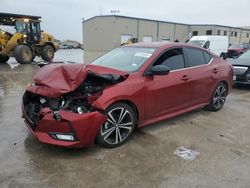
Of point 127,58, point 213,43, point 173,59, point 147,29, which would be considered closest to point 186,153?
point 173,59

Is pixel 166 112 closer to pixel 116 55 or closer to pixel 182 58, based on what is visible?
pixel 182 58

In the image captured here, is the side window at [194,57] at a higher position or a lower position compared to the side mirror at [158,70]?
higher

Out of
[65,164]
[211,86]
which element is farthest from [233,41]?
[65,164]

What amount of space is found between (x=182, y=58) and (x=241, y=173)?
7.70 feet

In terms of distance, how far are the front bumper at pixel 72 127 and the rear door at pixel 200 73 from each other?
87.5 inches

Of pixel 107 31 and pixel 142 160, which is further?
pixel 107 31

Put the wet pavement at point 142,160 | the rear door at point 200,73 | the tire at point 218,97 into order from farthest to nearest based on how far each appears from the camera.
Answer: the tire at point 218,97, the rear door at point 200,73, the wet pavement at point 142,160

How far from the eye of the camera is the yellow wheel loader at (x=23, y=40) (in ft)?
50.7

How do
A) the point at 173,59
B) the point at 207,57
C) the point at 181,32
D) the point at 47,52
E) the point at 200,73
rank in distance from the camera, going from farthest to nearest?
the point at 181,32 < the point at 47,52 < the point at 207,57 < the point at 200,73 < the point at 173,59

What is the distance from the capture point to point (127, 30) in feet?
123

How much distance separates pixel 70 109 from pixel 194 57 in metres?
2.84

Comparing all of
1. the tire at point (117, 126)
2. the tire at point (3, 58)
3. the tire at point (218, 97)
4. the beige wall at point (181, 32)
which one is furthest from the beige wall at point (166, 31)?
the tire at point (117, 126)

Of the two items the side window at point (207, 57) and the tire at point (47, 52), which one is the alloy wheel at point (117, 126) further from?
the tire at point (47, 52)

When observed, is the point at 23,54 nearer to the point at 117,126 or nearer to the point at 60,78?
the point at 60,78
